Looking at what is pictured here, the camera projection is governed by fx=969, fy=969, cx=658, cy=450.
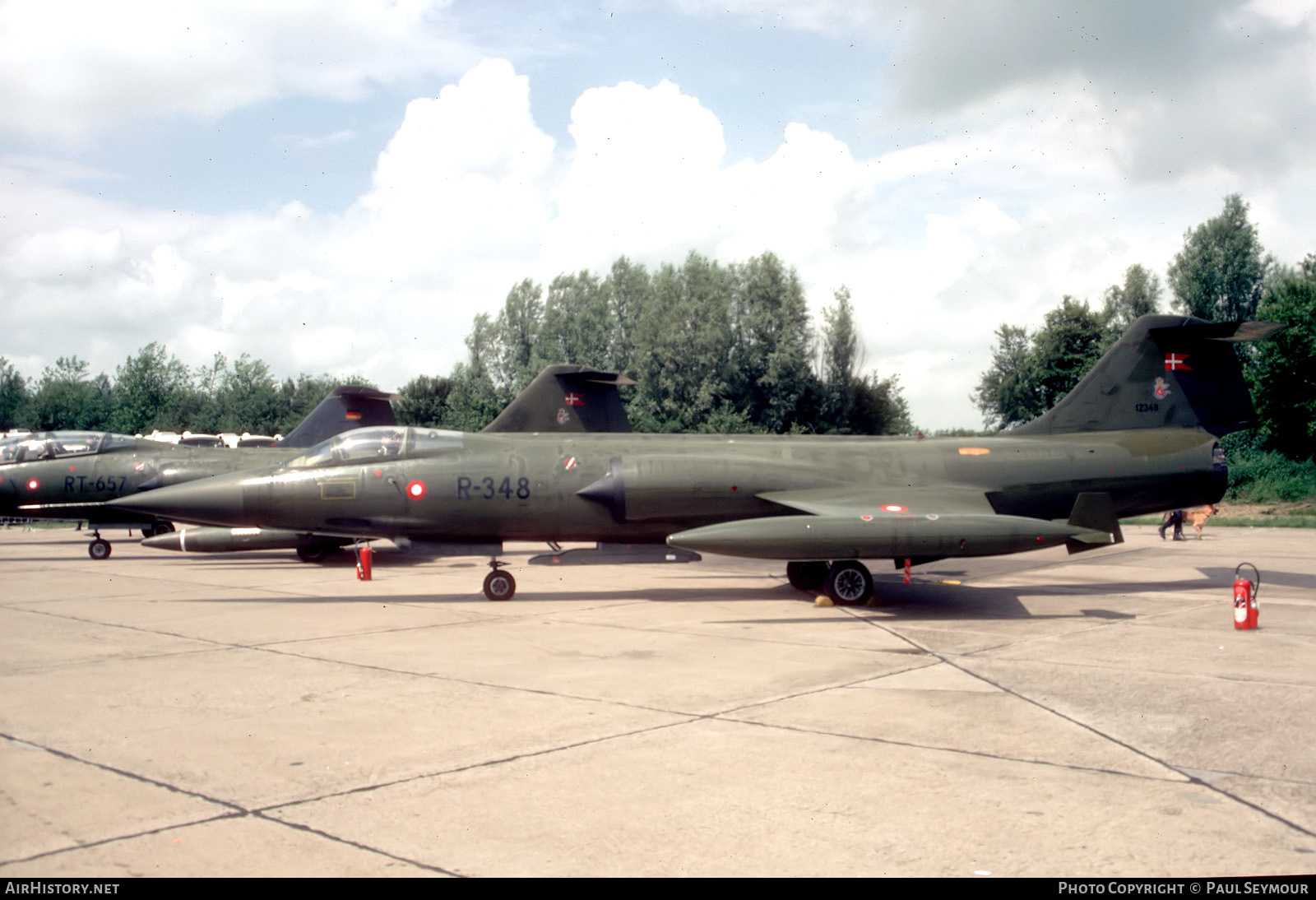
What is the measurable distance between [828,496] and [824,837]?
9047 mm

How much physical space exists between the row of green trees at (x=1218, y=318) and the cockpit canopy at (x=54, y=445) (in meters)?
36.2

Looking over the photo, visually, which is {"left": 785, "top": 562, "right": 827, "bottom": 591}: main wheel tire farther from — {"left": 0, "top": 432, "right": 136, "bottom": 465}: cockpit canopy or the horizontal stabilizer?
{"left": 0, "top": 432, "right": 136, "bottom": 465}: cockpit canopy

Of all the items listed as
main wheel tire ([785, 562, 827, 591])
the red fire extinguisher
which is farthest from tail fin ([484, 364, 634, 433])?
the red fire extinguisher

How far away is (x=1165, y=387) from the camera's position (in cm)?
1484

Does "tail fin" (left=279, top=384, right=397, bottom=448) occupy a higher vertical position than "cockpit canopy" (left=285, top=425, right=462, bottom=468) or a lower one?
higher

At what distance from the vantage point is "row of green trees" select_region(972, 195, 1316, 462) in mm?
38094

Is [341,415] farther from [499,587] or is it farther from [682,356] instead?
[682,356]

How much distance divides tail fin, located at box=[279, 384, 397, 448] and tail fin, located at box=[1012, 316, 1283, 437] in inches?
628

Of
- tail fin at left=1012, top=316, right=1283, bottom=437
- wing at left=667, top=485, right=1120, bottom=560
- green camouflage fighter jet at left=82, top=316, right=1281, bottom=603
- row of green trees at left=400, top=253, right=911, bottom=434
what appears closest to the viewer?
wing at left=667, top=485, right=1120, bottom=560

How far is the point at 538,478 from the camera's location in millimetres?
13141

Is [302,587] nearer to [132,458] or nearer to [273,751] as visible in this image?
[132,458]

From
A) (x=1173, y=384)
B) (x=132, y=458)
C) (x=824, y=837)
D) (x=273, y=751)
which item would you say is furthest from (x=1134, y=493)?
→ (x=132, y=458)

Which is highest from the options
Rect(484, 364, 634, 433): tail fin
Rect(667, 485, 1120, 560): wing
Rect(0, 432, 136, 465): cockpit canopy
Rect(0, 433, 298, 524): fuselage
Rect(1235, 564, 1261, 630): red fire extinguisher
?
Rect(484, 364, 634, 433): tail fin

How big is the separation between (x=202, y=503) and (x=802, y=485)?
795 cm
